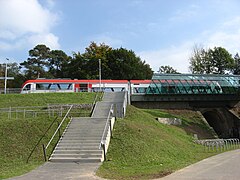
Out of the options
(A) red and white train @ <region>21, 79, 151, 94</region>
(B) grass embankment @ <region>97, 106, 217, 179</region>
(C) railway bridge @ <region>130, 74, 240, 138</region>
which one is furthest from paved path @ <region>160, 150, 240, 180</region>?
(A) red and white train @ <region>21, 79, 151, 94</region>

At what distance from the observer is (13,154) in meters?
15.5

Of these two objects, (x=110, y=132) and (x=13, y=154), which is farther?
(x=110, y=132)

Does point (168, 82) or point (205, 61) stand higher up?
point (205, 61)

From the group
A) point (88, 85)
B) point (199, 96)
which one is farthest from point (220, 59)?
point (88, 85)

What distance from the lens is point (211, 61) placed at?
7025cm

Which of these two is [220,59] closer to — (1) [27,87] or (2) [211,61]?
(2) [211,61]

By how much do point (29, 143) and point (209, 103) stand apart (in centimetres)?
3031

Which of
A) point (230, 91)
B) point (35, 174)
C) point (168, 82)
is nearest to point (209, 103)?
point (230, 91)

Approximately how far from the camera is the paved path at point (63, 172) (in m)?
10.9

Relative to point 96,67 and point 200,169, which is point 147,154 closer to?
point 200,169

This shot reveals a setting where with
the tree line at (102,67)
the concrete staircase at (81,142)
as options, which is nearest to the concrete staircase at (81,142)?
the concrete staircase at (81,142)

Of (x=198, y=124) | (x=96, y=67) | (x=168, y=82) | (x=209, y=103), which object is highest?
(x=96, y=67)

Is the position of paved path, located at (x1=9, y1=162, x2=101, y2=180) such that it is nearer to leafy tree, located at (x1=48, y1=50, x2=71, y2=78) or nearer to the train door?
the train door

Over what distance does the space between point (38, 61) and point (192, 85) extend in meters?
60.5
